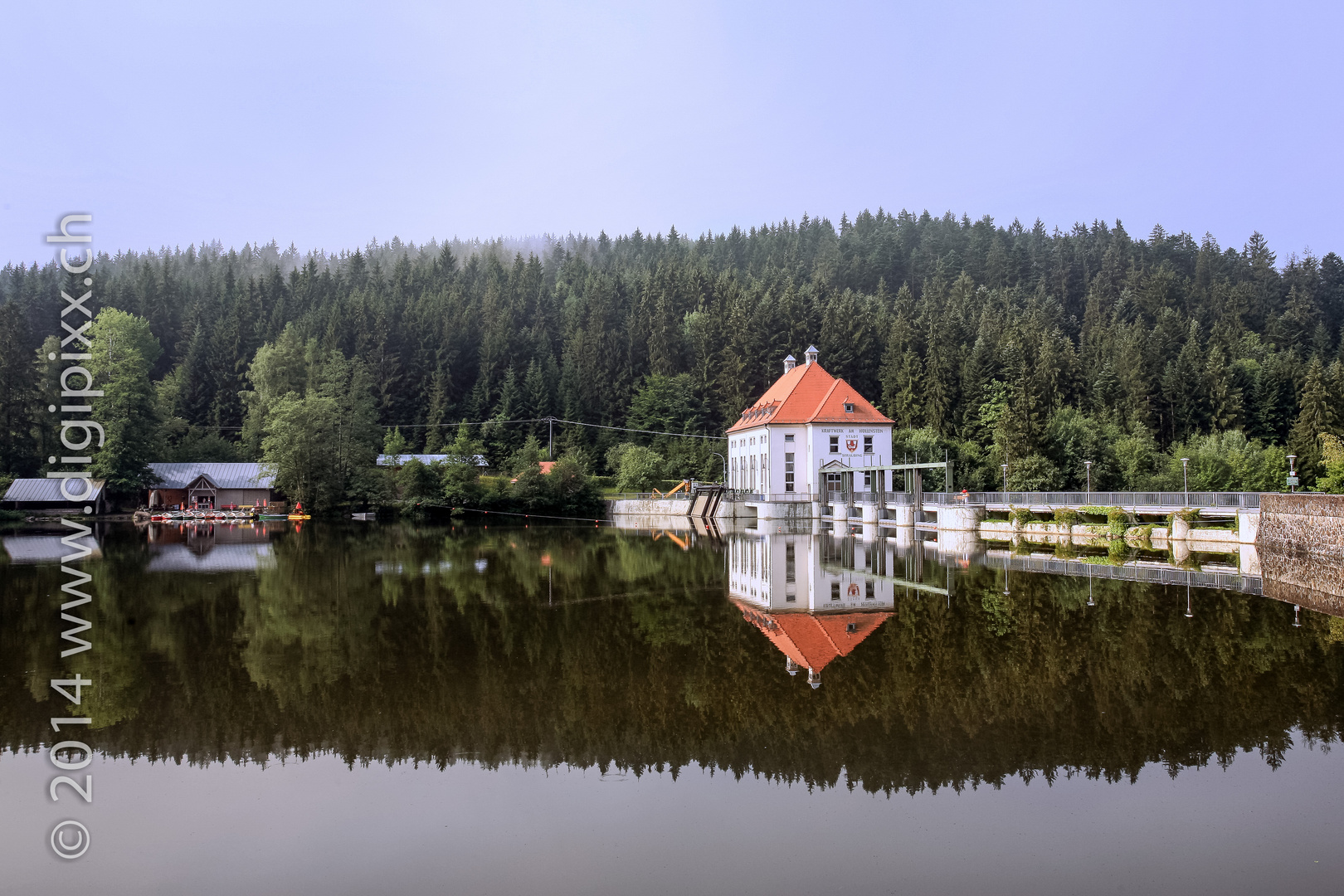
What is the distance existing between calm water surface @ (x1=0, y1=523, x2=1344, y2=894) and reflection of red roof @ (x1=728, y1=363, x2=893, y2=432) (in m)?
33.3

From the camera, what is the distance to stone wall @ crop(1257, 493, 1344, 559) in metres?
21.9

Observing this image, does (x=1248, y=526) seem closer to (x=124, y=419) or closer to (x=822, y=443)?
(x=822, y=443)

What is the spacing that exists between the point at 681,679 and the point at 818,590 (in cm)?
929

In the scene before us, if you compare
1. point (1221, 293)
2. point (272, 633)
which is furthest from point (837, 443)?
point (1221, 293)

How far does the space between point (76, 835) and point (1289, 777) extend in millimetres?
9425

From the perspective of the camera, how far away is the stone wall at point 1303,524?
21906mm

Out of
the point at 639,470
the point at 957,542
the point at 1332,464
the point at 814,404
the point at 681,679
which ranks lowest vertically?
the point at 957,542

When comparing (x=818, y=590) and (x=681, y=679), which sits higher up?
(x=681, y=679)

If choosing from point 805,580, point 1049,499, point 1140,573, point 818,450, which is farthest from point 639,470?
point 1140,573

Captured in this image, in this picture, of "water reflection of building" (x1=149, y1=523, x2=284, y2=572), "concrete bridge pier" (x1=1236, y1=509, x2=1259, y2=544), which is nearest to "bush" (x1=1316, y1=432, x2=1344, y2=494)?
"concrete bridge pier" (x1=1236, y1=509, x2=1259, y2=544)

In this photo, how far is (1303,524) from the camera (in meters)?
23.6

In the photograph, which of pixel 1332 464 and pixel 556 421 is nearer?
pixel 1332 464

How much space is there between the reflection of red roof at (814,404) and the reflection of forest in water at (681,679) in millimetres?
30503

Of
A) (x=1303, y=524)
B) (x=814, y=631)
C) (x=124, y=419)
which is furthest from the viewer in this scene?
(x=124, y=419)
